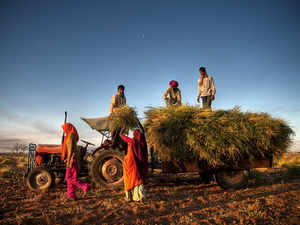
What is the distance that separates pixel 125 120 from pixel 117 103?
1.07 m

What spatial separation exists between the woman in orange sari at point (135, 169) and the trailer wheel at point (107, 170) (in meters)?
1.07

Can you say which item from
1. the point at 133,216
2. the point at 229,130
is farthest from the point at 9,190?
the point at 229,130

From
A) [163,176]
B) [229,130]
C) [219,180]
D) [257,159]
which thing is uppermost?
[229,130]

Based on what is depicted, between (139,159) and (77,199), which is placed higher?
(139,159)

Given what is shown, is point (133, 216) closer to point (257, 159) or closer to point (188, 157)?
point (188, 157)

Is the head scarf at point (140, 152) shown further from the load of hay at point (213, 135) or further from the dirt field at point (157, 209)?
the dirt field at point (157, 209)

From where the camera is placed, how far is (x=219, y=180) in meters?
4.62

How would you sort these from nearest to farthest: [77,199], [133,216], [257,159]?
1. [133,216]
2. [77,199]
3. [257,159]

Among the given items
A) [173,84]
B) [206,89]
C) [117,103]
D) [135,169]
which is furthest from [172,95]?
[135,169]

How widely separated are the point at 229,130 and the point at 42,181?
5.39 m

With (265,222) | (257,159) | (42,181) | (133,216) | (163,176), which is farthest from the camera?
(163,176)

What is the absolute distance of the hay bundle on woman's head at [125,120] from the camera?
4812 mm

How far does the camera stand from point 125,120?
4.84 metres

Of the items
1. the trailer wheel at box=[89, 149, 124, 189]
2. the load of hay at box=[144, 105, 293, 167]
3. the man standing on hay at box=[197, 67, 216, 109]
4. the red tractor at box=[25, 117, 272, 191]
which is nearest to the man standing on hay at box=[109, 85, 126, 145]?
the red tractor at box=[25, 117, 272, 191]
